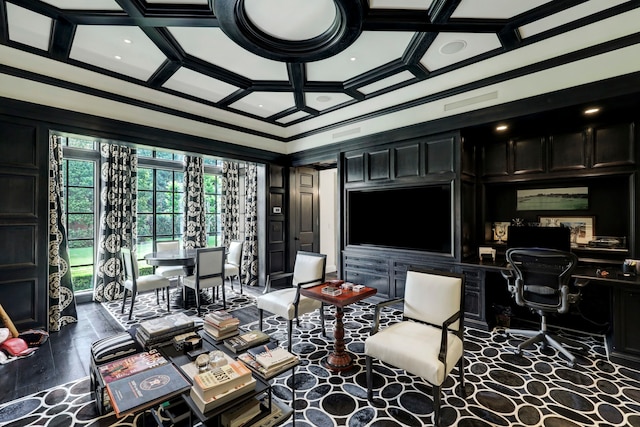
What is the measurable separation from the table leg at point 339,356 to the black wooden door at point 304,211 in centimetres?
336

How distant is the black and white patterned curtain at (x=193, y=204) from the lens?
20.3 feet

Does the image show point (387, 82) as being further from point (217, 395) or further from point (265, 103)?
point (217, 395)

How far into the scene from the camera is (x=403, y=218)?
446 centimetres

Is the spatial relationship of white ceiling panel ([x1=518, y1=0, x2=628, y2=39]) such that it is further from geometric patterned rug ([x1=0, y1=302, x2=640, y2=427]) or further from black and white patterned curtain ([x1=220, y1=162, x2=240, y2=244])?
black and white patterned curtain ([x1=220, y1=162, x2=240, y2=244])

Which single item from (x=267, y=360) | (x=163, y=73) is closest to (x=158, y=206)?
(x=163, y=73)

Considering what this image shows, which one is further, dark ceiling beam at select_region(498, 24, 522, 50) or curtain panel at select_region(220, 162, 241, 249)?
curtain panel at select_region(220, 162, 241, 249)

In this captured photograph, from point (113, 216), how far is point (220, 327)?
4168mm

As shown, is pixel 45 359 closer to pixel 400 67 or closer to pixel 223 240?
pixel 223 240

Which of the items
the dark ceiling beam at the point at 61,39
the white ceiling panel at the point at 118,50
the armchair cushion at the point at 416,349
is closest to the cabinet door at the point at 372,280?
the armchair cushion at the point at 416,349

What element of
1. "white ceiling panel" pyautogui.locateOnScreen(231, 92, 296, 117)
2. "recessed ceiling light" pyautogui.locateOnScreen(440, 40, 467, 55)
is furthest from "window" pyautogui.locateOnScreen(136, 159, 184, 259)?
"recessed ceiling light" pyautogui.locateOnScreen(440, 40, 467, 55)

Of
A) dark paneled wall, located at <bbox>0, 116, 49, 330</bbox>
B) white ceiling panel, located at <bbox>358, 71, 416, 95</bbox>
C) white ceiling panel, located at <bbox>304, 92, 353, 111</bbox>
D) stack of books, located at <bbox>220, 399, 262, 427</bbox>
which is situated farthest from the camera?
white ceiling panel, located at <bbox>304, 92, 353, 111</bbox>

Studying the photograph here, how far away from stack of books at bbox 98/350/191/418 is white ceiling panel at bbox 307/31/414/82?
10.8ft

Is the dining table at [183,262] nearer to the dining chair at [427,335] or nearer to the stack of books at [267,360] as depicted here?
the stack of books at [267,360]

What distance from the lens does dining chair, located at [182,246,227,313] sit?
4297 mm
